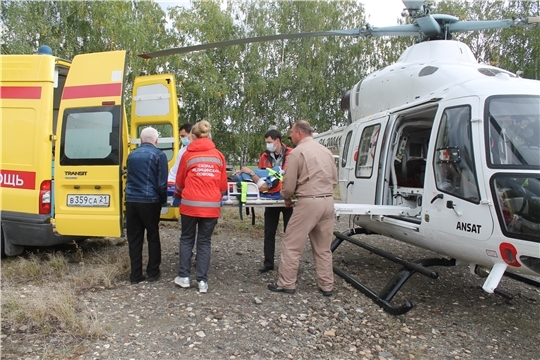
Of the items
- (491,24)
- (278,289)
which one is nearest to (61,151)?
(278,289)

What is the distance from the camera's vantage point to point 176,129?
233 inches

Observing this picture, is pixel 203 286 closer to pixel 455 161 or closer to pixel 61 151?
pixel 61 151

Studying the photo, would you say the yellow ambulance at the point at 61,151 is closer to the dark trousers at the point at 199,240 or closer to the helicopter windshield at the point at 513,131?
the dark trousers at the point at 199,240

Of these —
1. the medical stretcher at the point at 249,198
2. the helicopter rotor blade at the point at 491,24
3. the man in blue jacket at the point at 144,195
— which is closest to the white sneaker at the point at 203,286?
the man in blue jacket at the point at 144,195

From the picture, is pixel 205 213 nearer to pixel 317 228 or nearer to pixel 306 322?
pixel 317 228

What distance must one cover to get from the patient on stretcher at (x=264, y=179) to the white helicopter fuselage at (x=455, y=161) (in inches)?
30.0

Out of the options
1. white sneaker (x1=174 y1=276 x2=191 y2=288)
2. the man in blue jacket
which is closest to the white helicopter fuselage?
white sneaker (x1=174 y1=276 x2=191 y2=288)

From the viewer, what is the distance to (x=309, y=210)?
427 cm

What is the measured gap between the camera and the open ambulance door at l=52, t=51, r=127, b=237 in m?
4.79

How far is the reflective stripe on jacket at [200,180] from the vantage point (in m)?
4.27

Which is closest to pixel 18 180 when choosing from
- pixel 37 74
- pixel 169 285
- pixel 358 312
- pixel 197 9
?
pixel 37 74

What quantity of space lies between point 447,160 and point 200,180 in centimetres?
250

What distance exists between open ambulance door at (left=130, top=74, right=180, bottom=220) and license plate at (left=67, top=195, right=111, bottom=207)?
1041 mm

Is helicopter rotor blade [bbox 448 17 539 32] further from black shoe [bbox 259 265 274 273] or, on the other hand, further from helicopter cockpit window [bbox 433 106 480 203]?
black shoe [bbox 259 265 274 273]
